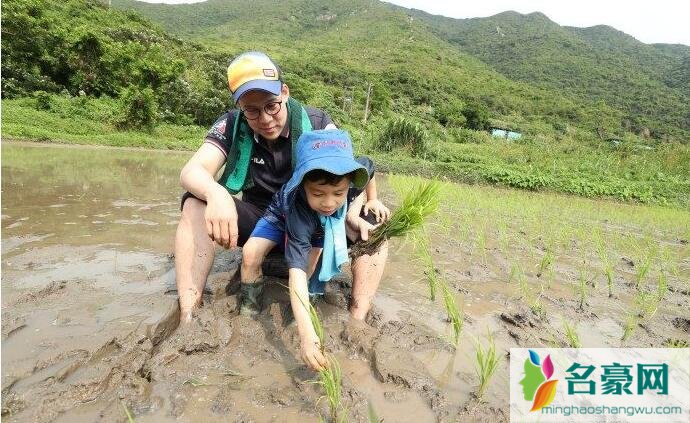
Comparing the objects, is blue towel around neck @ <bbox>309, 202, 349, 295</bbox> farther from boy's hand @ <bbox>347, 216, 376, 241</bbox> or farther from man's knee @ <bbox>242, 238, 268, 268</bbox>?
man's knee @ <bbox>242, 238, 268, 268</bbox>

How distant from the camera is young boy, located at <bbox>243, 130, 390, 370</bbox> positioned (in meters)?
1.69

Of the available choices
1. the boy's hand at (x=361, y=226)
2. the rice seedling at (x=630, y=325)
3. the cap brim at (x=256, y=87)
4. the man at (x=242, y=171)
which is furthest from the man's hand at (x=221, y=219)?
the rice seedling at (x=630, y=325)

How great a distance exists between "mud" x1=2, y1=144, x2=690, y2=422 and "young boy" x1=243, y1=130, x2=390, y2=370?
0.18 m

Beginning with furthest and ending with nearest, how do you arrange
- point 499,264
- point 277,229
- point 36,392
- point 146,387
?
point 499,264 < point 277,229 < point 146,387 < point 36,392

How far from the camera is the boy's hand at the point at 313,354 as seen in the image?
58.1 inches

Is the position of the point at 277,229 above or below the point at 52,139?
above

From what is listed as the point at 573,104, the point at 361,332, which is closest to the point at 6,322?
the point at 361,332

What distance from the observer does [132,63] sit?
15.5 meters

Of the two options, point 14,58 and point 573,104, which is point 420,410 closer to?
point 14,58

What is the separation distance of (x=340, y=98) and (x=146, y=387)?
3831 cm

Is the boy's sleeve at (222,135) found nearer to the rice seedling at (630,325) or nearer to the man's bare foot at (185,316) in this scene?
the man's bare foot at (185,316)

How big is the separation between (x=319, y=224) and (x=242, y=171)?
66 centimetres

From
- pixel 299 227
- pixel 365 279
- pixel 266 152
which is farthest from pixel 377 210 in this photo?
pixel 266 152

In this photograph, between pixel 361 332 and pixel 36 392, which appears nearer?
pixel 36 392
